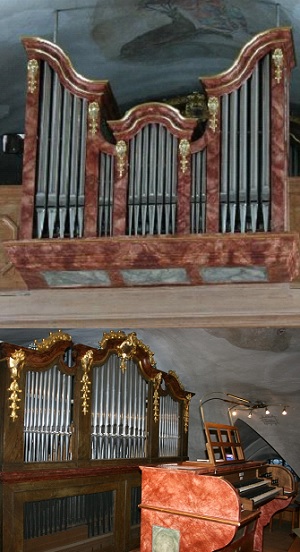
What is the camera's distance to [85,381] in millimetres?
9359

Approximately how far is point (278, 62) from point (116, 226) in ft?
9.33

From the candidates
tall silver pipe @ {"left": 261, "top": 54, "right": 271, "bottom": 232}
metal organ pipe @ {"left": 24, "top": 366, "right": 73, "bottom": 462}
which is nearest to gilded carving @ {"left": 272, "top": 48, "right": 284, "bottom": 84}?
tall silver pipe @ {"left": 261, "top": 54, "right": 271, "bottom": 232}

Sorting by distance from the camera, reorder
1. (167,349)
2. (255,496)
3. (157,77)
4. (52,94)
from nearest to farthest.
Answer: (255,496) < (52,94) < (157,77) < (167,349)

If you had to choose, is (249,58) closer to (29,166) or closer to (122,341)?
(29,166)

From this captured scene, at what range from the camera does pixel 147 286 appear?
31.9 ft

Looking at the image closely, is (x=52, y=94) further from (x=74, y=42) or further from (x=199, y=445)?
(x=199, y=445)

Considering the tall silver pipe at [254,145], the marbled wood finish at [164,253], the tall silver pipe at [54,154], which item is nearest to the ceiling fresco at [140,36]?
the tall silver pipe at [54,154]

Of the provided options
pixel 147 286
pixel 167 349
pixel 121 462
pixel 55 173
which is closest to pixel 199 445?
pixel 167 349

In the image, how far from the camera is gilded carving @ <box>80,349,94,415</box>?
30.5 feet

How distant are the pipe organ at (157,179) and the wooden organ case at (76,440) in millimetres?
1308

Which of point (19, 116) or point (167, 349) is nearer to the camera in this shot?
point (19, 116)

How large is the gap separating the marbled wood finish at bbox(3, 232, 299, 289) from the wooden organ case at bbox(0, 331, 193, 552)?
3.27 feet

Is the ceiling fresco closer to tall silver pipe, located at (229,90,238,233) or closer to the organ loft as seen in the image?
the organ loft

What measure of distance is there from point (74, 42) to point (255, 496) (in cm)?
636
